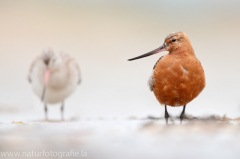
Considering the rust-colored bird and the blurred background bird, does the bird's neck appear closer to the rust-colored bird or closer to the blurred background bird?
the rust-colored bird

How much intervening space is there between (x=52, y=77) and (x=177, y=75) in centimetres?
380

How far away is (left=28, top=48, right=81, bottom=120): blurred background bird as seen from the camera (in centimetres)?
754

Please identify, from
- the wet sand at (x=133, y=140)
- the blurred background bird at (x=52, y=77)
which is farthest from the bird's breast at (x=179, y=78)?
the blurred background bird at (x=52, y=77)

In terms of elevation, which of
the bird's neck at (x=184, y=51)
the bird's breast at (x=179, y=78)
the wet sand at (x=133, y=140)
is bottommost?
the wet sand at (x=133, y=140)

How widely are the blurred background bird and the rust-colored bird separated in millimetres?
3387

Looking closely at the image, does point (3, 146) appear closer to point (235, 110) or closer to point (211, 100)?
point (235, 110)

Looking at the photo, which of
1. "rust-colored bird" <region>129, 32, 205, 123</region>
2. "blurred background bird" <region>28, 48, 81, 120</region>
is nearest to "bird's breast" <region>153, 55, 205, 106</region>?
"rust-colored bird" <region>129, 32, 205, 123</region>

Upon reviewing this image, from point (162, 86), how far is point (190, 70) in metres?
0.39

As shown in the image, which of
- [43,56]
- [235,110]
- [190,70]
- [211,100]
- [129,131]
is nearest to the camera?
[129,131]

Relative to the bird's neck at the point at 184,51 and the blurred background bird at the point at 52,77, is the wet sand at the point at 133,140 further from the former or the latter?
the blurred background bird at the point at 52,77

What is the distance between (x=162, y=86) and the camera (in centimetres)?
454

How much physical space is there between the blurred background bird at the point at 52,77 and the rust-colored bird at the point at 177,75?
3.39 metres

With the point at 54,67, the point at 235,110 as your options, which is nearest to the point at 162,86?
the point at 235,110

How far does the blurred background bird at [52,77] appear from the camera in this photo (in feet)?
24.7
